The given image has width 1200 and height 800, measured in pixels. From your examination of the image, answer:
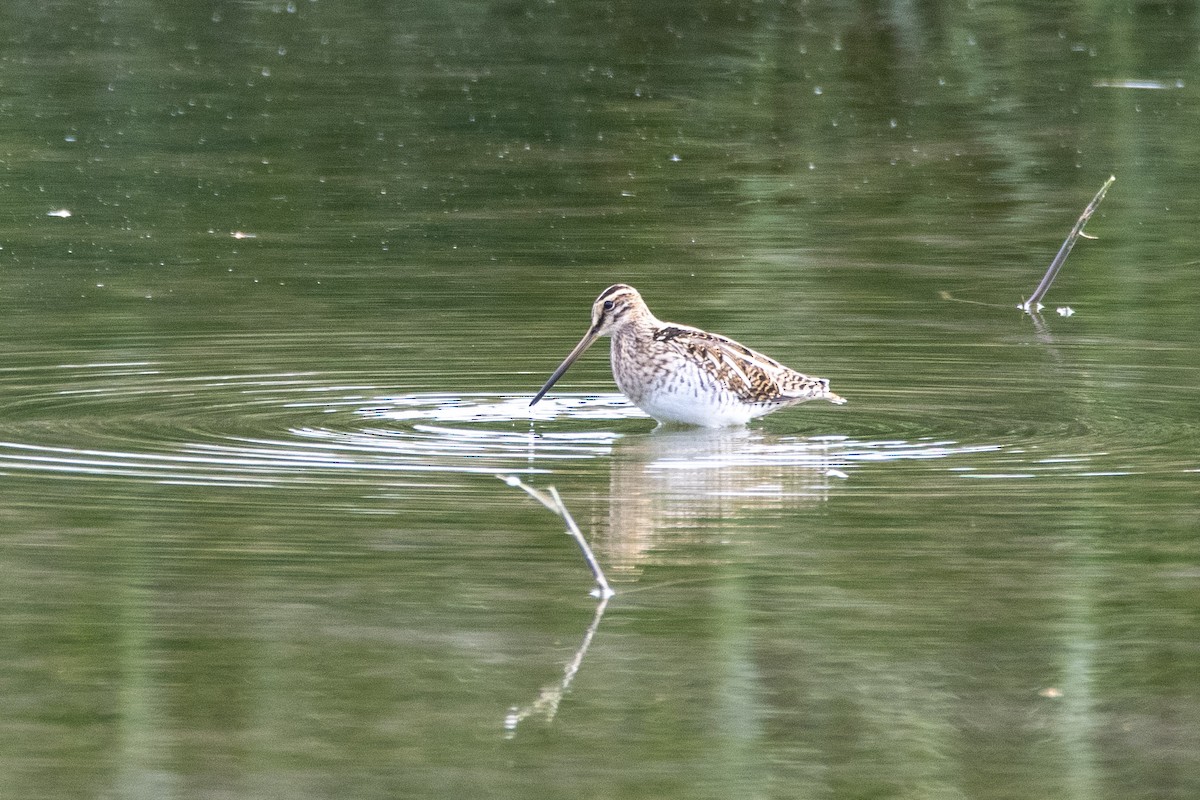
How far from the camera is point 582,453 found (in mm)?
9211

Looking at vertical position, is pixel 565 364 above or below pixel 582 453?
→ above

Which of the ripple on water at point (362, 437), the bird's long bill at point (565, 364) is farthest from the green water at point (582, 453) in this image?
the bird's long bill at point (565, 364)

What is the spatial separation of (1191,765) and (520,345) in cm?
660

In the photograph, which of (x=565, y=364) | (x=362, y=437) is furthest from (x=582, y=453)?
(x=565, y=364)

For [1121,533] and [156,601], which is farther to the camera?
[1121,533]

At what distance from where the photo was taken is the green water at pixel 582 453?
5672 millimetres

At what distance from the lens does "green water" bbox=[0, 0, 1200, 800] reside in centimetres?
567

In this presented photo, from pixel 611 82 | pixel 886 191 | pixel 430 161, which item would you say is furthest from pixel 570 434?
pixel 611 82

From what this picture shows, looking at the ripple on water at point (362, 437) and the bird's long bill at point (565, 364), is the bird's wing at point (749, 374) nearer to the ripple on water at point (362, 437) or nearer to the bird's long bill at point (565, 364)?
the ripple on water at point (362, 437)

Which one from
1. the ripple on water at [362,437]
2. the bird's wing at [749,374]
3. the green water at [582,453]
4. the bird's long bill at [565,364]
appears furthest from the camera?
the bird's long bill at [565,364]

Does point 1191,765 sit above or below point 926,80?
below

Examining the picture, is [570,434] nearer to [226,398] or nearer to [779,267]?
[226,398]

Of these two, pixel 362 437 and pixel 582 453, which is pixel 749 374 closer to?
pixel 582 453

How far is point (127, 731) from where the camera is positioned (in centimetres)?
568
